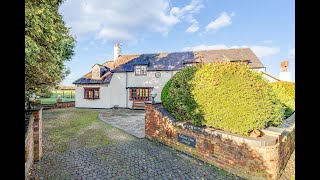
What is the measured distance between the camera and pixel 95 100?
78.5 feet

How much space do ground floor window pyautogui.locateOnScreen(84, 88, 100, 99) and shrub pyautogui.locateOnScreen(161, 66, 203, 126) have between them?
16.7 m

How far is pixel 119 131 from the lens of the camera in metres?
11.1

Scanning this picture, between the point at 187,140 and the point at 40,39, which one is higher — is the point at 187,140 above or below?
below

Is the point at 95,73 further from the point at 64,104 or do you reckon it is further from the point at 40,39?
the point at 40,39

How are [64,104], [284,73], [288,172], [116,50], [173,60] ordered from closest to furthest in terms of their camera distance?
[288,172] < [284,73] < [64,104] < [173,60] < [116,50]

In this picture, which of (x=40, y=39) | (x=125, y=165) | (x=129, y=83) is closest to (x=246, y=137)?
(x=125, y=165)

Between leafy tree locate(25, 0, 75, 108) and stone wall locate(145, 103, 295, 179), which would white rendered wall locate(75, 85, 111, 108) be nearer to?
leafy tree locate(25, 0, 75, 108)

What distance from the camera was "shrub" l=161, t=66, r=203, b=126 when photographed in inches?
296

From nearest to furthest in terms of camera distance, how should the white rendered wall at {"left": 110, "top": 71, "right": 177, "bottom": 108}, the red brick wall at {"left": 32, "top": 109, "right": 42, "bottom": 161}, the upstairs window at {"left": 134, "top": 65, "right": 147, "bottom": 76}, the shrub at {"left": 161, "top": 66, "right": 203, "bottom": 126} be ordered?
the red brick wall at {"left": 32, "top": 109, "right": 42, "bottom": 161} < the shrub at {"left": 161, "top": 66, "right": 203, "bottom": 126} < the white rendered wall at {"left": 110, "top": 71, "right": 177, "bottom": 108} < the upstairs window at {"left": 134, "top": 65, "right": 147, "bottom": 76}

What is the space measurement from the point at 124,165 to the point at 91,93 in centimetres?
1978

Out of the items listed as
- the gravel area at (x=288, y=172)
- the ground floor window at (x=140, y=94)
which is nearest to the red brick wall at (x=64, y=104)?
the ground floor window at (x=140, y=94)

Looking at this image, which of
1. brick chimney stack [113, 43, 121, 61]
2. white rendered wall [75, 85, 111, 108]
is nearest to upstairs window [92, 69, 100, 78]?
white rendered wall [75, 85, 111, 108]

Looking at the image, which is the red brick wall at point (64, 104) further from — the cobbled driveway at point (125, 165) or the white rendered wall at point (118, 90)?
the cobbled driveway at point (125, 165)

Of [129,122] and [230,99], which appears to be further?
[129,122]
